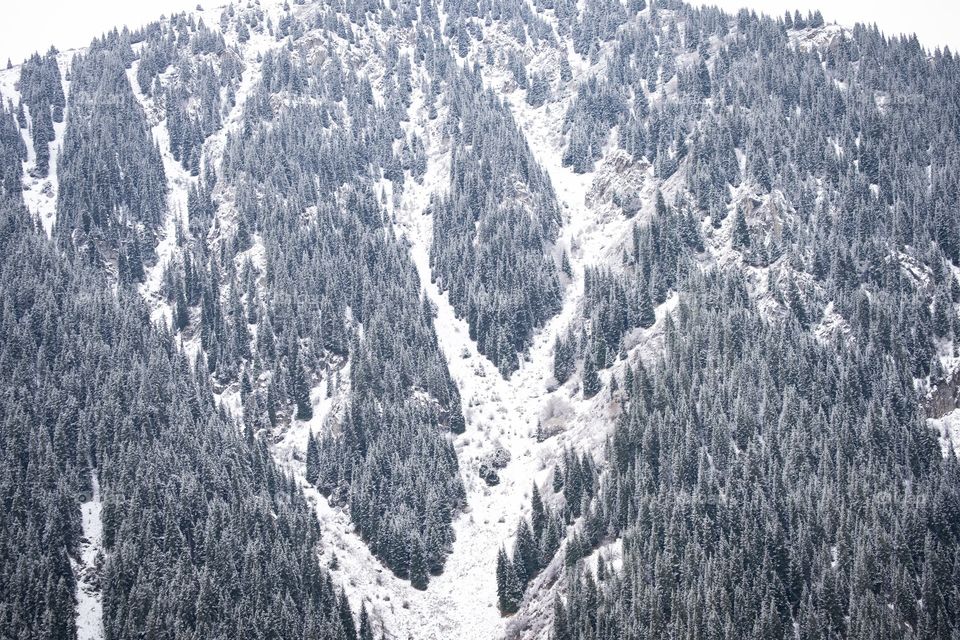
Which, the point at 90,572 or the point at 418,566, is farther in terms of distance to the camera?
the point at 418,566

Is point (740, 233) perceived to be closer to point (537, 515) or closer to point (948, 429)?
point (948, 429)

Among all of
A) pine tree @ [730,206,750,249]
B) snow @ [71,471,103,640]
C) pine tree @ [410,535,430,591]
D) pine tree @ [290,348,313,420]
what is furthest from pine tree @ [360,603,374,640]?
pine tree @ [730,206,750,249]

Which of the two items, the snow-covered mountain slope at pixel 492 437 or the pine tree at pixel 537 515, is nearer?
the snow-covered mountain slope at pixel 492 437

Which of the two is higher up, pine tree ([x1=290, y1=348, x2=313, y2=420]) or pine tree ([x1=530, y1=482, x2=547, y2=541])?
pine tree ([x1=290, y1=348, x2=313, y2=420])

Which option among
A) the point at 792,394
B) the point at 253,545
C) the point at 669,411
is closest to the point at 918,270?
the point at 792,394

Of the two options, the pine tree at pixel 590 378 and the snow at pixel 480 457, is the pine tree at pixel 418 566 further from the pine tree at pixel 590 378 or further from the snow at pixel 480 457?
the pine tree at pixel 590 378

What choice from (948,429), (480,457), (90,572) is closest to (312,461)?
(480,457)

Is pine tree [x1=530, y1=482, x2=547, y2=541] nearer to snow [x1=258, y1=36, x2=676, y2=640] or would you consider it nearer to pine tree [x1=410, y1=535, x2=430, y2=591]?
snow [x1=258, y1=36, x2=676, y2=640]

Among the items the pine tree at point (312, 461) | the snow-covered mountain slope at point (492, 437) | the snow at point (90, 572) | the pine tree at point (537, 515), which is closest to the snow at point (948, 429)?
the snow-covered mountain slope at point (492, 437)
